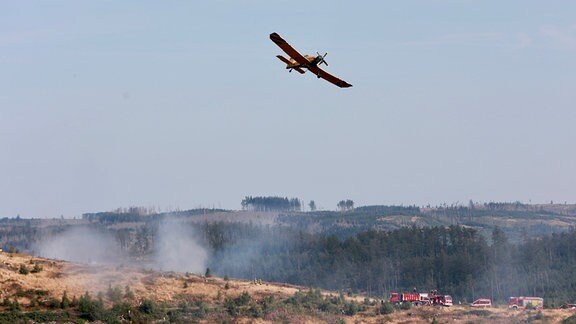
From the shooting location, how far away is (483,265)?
648 ft

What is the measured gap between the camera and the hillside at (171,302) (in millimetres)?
116062

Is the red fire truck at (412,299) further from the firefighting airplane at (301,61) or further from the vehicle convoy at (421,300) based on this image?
the firefighting airplane at (301,61)

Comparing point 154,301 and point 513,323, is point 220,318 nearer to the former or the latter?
point 154,301

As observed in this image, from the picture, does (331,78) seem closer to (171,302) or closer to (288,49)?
(288,49)

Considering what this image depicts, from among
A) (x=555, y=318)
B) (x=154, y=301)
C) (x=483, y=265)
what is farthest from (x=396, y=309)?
(x=483, y=265)

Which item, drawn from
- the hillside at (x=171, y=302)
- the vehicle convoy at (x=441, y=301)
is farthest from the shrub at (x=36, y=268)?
the vehicle convoy at (x=441, y=301)

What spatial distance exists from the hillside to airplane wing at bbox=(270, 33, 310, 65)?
4498cm

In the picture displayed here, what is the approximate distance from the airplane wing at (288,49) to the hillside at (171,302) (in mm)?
44985

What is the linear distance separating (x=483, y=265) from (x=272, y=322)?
85.0 meters

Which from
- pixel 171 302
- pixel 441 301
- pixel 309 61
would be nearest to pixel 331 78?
pixel 309 61

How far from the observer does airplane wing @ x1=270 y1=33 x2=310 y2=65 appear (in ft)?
251

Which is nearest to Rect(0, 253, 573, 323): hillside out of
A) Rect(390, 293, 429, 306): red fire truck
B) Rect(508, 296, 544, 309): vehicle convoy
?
Rect(508, 296, 544, 309): vehicle convoy

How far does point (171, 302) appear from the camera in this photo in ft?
408

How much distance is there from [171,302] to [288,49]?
52.7 metres
